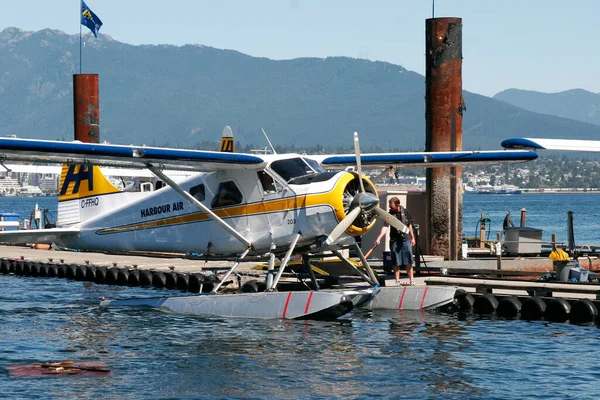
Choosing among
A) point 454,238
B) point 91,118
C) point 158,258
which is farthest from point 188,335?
point 91,118

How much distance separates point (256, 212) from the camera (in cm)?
1858

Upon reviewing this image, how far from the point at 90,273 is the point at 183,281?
3.45 meters

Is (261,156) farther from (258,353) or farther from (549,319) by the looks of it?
(549,319)

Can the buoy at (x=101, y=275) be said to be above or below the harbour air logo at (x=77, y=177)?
below

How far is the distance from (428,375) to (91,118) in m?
18.7

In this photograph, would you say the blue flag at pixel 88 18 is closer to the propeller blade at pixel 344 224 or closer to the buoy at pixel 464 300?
the buoy at pixel 464 300

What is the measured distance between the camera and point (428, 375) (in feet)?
44.9

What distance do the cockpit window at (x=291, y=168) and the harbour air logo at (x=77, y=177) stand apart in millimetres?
6124

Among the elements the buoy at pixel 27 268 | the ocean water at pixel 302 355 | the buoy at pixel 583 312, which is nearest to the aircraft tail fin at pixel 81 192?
the ocean water at pixel 302 355

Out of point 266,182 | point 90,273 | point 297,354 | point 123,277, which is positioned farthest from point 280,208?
point 90,273

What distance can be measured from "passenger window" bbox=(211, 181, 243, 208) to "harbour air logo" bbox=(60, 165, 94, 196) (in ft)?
15.4

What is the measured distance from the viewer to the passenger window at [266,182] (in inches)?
723

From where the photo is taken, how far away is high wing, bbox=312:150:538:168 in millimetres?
20562

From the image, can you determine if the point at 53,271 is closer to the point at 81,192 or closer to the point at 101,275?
the point at 101,275
